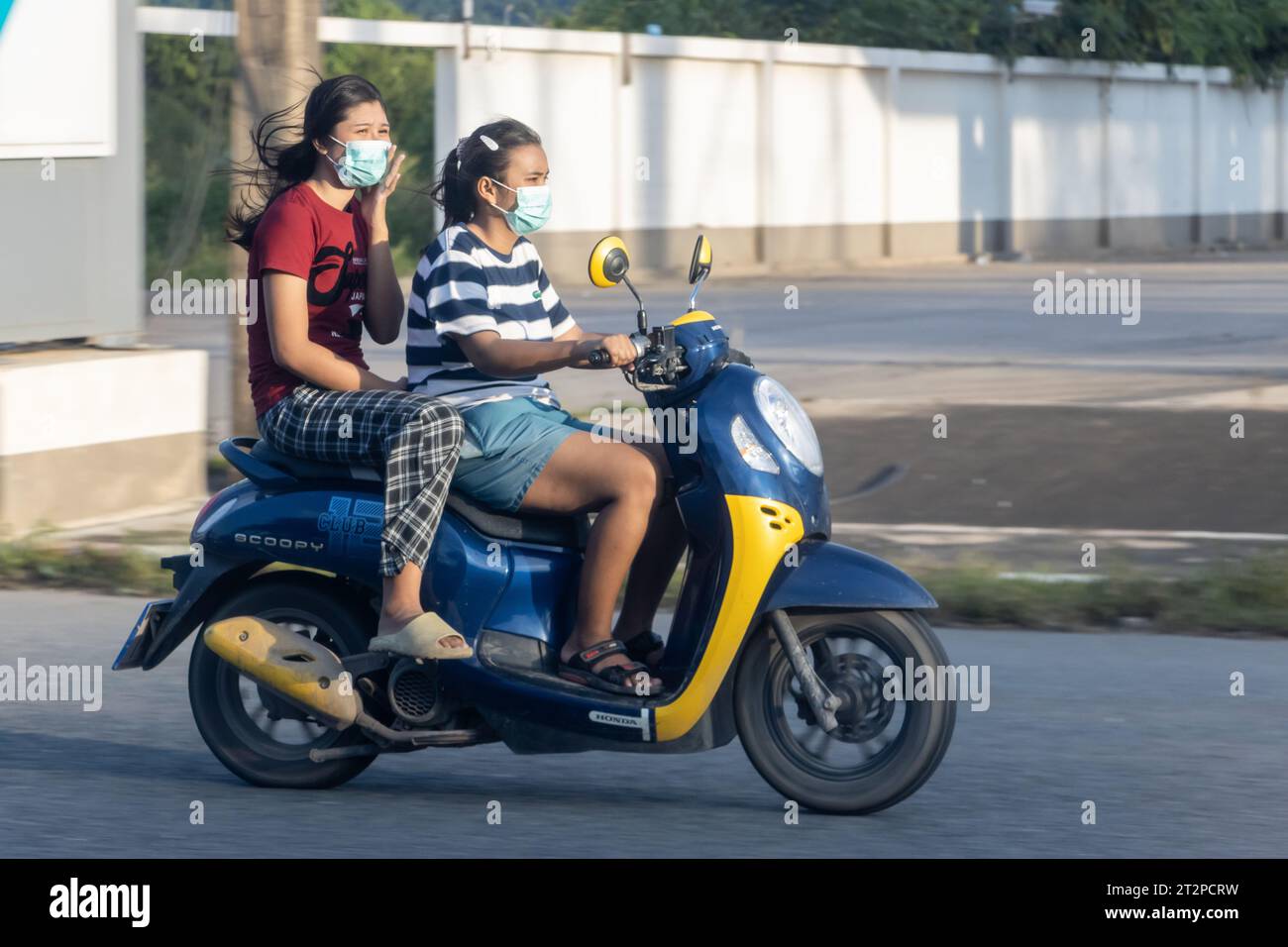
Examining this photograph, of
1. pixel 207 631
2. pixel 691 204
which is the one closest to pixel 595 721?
pixel 207 631

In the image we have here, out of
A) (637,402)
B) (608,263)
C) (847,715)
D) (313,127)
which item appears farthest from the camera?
(637,402)

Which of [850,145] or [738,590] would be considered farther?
[850,145]

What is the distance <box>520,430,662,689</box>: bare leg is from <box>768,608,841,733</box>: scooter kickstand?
357mm

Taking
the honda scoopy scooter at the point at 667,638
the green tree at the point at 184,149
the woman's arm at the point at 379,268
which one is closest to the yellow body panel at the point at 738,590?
the honda scoopy scooter at the point at 667,638

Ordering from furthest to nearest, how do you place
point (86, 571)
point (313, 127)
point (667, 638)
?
1. point (86, 571)
2. point (313, 127)
3. point (667, 638)

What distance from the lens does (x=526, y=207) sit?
5.36 metres

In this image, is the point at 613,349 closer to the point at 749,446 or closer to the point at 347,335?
the point at 749,446

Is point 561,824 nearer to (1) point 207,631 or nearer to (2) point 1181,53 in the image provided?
(1) point 207,631

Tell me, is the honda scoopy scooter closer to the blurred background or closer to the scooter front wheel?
the scooter front wheel

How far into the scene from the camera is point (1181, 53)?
4134 cm

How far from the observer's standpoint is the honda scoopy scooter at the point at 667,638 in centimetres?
512

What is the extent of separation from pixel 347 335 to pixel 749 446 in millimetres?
1225

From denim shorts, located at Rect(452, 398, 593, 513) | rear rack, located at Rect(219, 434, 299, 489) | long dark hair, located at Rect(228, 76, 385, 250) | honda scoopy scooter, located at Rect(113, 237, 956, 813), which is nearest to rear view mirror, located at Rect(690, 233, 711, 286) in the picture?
honda scoopy scooter, located at Rect(113, 237, 956, 813)

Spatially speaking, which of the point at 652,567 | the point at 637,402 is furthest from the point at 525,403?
the point at 637,402
